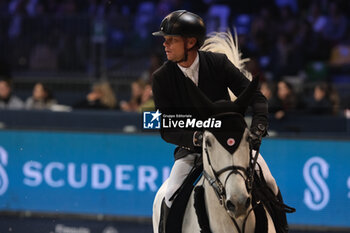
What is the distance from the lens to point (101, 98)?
11938 millimetres

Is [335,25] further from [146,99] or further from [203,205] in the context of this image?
[203,205]

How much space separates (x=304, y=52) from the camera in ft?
45.1

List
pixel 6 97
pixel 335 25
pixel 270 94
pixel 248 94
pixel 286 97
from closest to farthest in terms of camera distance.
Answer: pixel 248 94
pixel 286 97
pixel 270 94
pixel 6 97
pixel 335 25

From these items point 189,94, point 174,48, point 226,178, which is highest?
point 174,48

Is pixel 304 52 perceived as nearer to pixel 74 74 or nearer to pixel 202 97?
pixel 74 74

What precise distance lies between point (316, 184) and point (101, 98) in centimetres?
430

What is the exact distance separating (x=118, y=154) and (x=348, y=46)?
5878 mm

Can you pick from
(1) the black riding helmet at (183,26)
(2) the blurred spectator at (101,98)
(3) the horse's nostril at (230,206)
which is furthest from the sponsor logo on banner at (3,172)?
(3) the horse's nostril at (230,206)

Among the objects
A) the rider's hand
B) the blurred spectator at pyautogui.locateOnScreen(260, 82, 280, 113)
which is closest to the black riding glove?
the rider's hand

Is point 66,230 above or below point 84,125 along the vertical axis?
below

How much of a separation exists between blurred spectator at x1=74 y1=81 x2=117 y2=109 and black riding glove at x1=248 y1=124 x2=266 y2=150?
7321mm

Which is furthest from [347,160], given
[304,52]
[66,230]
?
[304,52]

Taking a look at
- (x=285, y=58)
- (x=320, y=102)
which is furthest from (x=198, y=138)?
(x=285, y=58)

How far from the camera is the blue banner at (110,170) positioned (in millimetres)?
9320
